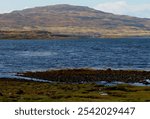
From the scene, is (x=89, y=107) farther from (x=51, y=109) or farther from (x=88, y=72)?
(x=88, y=72)

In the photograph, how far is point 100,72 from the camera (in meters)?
72.2

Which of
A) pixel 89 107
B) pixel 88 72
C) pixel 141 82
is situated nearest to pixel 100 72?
pixel 88 72

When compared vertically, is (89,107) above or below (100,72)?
above

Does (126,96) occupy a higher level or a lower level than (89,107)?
lower

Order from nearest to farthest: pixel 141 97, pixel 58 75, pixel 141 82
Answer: pixel 141 97
pixel 141 82
pixel 58 75

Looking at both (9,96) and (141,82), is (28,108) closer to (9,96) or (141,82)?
(9,96)

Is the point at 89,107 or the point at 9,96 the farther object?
the point at 9,96

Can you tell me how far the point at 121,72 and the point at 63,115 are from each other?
5316 cm

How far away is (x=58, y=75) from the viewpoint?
69312 mm

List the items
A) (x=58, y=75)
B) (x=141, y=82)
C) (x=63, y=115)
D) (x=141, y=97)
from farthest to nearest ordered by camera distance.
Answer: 1. (x=58, y=75)
2. (x=141, y=82)
3. (x=141, y=97)
4. (x=63, y=115)

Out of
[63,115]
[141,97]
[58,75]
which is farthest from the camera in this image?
[58,75]

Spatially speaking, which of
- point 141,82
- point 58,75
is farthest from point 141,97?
point 58,75

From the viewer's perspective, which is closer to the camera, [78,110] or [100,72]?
[78,110]

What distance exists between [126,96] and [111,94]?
1.85 metres
